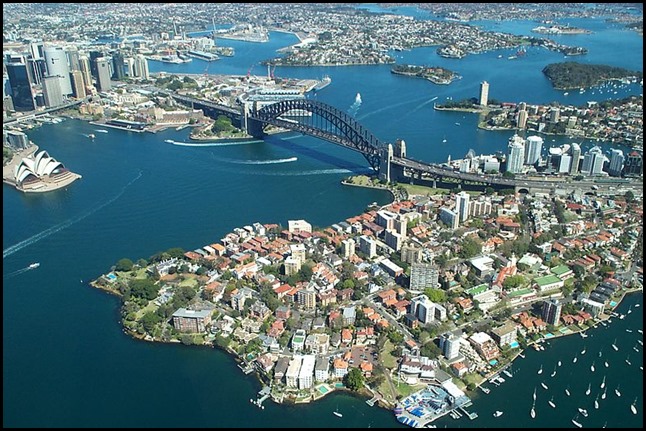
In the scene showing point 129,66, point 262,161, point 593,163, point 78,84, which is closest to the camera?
point 593,163

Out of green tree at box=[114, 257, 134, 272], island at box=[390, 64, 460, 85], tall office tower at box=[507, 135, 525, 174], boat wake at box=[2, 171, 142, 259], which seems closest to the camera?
green tree at box=[114, 257, 134, 272]

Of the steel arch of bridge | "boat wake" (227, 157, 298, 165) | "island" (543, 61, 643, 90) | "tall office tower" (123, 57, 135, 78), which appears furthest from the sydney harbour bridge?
"island" (543, 61, 643, 90)

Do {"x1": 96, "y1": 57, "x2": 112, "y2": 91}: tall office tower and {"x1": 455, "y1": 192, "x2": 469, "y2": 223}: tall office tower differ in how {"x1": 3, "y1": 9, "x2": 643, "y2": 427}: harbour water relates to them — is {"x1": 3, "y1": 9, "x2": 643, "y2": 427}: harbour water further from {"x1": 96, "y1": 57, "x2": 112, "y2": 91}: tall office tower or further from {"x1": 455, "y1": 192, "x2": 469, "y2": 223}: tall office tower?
{"x1": 96, "y1": 57, "x2": 112, "y2": 91}: tall office tower

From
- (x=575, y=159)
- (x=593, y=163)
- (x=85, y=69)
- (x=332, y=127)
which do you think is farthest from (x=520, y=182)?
(x=85, y=69)

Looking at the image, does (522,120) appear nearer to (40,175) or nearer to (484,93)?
(484,93)

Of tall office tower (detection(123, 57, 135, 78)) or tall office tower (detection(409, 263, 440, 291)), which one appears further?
tall office tower (detection(123, 57, 135, 78))

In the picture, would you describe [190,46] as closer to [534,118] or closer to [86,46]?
[86,46]

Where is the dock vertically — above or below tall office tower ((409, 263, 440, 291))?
below
